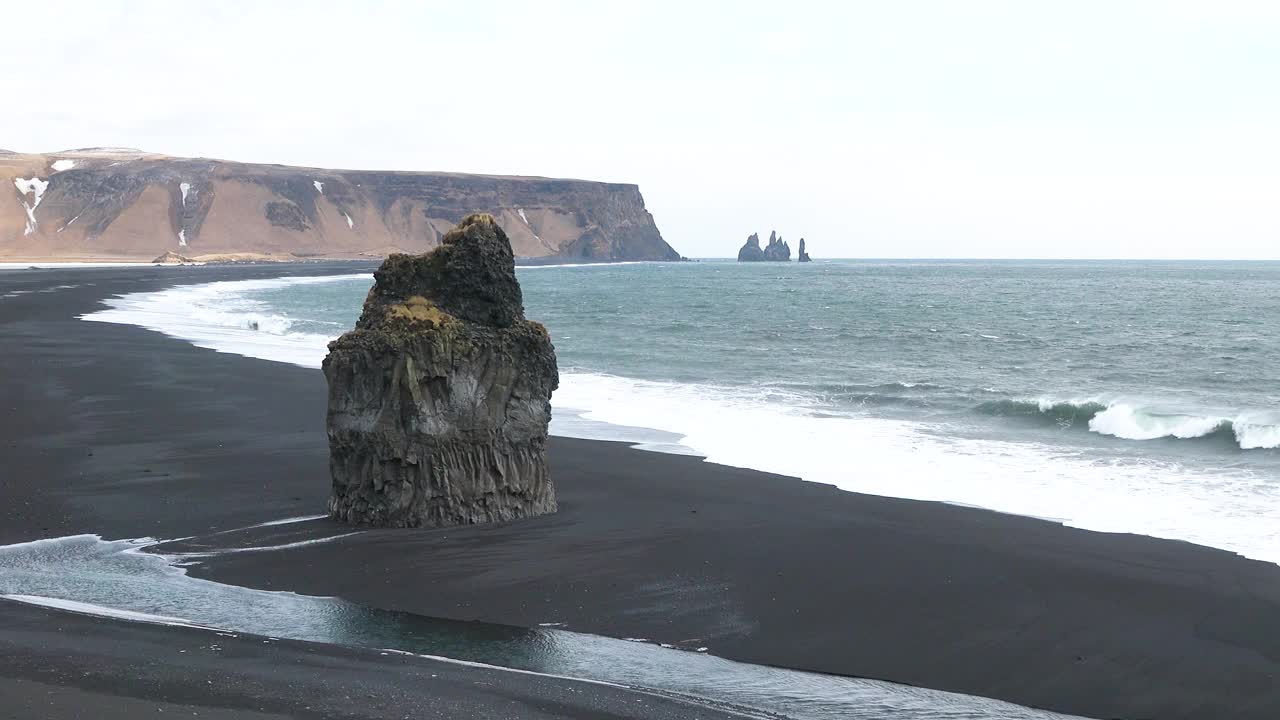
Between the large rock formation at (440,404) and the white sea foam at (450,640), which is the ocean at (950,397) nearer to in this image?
the large rock formation at (440,404)

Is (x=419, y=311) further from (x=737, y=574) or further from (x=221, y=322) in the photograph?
(x=221, y=322)

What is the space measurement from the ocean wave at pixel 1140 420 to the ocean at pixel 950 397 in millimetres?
52

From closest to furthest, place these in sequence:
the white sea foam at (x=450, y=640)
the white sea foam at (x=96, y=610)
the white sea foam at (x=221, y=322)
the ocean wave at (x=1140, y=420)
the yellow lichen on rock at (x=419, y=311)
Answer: the white sea foam at (x=450, y=640)
the white sea foam at (x=96, y=610)
the yellow lichen on rock at (x=419, y=311)
the ocean wave at (x=1140, y=420)
the white sea foam at (x=221, y=322)

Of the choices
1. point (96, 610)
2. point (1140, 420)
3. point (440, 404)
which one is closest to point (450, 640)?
point (96, 610)

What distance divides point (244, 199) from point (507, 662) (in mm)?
199265

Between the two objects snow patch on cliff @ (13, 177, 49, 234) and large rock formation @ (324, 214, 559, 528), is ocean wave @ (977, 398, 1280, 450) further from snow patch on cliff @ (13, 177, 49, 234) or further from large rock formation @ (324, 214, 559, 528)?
snow patch on cliff @ (13, 177, 49, 234)

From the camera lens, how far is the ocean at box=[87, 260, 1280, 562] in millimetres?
14180

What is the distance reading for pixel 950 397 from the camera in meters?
24.3

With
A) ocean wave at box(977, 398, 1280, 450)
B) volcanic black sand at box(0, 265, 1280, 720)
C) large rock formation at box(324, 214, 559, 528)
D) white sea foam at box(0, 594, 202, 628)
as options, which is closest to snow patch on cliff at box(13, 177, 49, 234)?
ocean wave at box(977, 398, 1280, 450)

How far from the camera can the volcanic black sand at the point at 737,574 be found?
24.3ft

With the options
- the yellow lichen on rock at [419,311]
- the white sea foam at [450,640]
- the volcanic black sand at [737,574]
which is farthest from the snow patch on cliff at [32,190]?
the white sea foam at [450,640]

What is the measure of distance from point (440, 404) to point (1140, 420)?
14393mm

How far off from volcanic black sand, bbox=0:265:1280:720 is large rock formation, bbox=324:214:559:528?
0.39 meters

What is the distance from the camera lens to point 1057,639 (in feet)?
26.3
